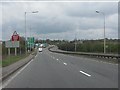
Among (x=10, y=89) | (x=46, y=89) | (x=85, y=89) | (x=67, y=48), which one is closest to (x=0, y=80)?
(x=10, y=89)

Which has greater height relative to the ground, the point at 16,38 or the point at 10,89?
the point at 16,38

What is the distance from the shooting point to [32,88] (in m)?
14.0

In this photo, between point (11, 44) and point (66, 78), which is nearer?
point (66, 78)

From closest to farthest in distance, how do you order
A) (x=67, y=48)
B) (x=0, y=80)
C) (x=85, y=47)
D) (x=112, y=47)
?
(x=0, y=80) → (x=112, y=47) → (x=85, y=47) → (x=67, y=48)

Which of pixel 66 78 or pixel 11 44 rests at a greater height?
pixel 11 44

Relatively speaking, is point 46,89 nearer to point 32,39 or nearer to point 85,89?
point 85,89

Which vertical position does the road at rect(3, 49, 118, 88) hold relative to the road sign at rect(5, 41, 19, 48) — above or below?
below

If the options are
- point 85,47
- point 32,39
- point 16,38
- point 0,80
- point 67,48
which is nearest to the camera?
point 0,80

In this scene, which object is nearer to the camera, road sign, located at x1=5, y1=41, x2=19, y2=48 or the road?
the road

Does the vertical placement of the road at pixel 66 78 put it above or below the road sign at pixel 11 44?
below

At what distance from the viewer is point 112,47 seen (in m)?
92.9

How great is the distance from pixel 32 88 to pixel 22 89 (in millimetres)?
487

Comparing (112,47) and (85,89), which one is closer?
(85,89)

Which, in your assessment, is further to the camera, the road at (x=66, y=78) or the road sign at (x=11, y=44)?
the road sign at (x=11, y=44)
